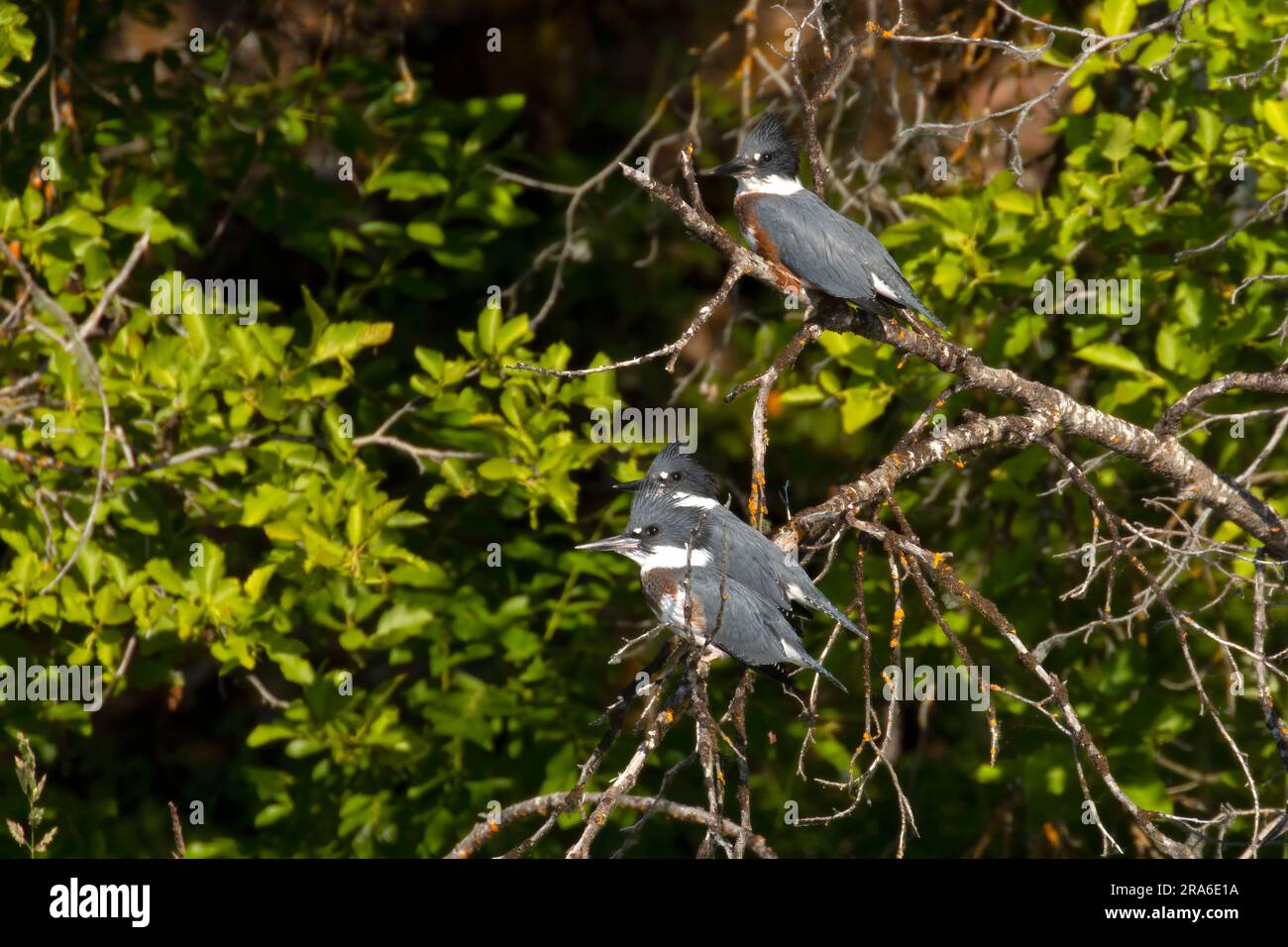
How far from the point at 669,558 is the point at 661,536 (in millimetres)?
81

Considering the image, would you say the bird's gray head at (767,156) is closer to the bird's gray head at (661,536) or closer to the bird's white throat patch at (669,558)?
the bird's gray head at (661,536)

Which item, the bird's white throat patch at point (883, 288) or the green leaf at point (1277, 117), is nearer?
the bird's white throat patch at point (883, 288)

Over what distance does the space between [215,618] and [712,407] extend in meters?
2.27

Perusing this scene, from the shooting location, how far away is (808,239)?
3363mm

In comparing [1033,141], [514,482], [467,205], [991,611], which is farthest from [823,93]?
[1033,141]

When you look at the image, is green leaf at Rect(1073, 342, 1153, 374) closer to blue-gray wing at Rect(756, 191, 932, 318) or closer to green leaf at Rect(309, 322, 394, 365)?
blue-gray wing at Rect(756, 191, 932, 318)

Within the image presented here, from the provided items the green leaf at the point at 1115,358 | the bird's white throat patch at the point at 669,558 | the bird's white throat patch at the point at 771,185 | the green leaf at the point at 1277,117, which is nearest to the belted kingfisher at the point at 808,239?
the bird's white throat patch at the point at 771,185

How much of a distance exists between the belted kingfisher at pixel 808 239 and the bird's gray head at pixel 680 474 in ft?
1.62

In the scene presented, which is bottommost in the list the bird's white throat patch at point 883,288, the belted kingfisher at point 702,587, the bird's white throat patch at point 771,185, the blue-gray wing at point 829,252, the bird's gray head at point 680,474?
the belted kingfisher at point 702,587

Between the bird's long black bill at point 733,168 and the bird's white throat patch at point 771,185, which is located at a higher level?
the bird's long black bill at point 733,168

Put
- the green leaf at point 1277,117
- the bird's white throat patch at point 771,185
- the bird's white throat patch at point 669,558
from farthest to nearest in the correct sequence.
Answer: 1. the green leaf at point 1277,117
2. the bird's white throat patch at point 771,185
3. the bird's white throat patch at point 669,558

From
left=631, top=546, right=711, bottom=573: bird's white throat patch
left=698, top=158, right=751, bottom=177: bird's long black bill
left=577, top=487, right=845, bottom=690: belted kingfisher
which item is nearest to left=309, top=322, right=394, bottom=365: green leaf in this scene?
left=698, top=158, right=751, bottom=177: bird's long black bill

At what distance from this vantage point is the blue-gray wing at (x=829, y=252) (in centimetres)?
327

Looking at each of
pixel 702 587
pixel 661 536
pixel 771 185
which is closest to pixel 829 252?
pixel 771 185
